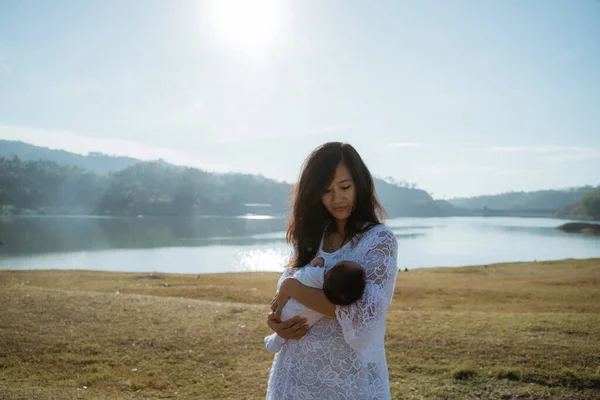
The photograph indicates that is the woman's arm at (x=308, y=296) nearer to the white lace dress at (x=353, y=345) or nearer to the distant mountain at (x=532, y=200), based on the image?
the white lace dress at (x=353, y=345)

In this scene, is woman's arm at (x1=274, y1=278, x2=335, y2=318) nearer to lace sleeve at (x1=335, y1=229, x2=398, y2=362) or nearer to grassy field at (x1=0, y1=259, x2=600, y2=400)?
lace sleeve at (x1=335, y1=229, x2=398, y2=362)

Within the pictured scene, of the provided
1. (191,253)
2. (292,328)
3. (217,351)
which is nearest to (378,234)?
(292,328)

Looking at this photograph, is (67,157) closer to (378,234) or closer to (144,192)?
(144,192)

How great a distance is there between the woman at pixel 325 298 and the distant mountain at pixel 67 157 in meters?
123

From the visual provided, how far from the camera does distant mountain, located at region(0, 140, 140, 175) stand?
12556 cm

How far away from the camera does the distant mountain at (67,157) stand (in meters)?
126

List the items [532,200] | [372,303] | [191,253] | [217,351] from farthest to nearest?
[532,200], [191,253], [217,351], [372,303]

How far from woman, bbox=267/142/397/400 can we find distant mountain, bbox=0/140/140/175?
403ft

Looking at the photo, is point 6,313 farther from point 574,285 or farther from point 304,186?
point 574,285

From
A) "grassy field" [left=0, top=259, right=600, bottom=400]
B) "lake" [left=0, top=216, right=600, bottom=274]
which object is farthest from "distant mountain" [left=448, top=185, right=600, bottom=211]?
"grassy field" [left=0, top=259, right=600, bottom=400]

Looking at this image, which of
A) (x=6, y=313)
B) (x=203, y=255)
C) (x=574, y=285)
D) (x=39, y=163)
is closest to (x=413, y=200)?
(x=39, y=163)

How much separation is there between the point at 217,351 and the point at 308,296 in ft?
14.3

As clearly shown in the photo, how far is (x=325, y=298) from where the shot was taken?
1.47 metres

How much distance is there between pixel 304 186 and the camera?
1.72 m
